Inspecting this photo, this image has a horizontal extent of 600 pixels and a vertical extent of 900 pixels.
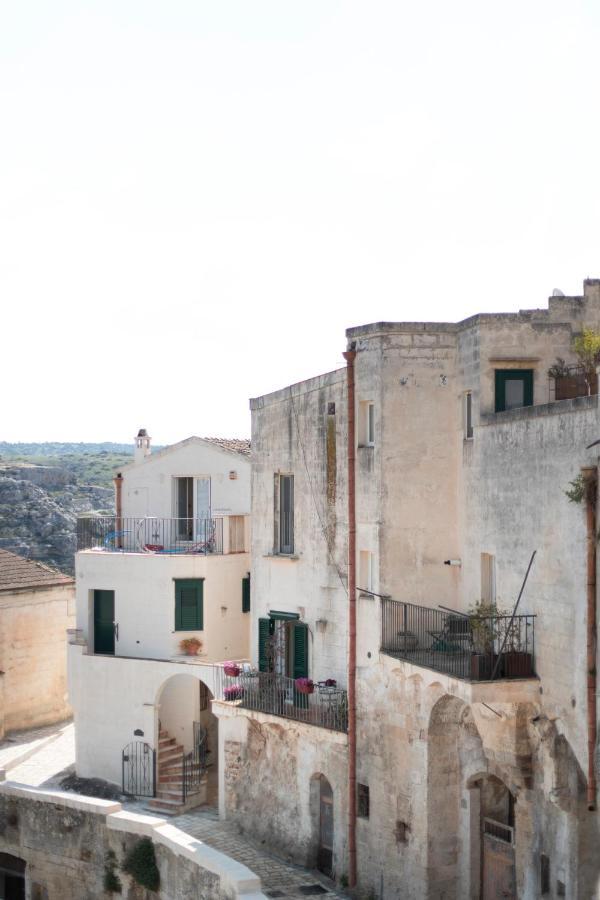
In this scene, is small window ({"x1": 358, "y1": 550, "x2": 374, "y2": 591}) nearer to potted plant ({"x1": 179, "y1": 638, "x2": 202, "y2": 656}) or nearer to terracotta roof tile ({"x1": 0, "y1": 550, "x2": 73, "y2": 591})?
potted plant ({"x1": 179, "y1": 638, "x2": 202, "y2": 656})

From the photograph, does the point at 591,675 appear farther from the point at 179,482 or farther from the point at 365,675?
the point at 179,482

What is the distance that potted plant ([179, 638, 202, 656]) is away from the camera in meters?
33.0

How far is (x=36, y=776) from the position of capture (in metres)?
33.8

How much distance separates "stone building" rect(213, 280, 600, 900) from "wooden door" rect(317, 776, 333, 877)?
44 millimetres

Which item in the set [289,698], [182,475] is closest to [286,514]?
[289,698]

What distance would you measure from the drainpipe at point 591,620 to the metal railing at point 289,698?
793cm

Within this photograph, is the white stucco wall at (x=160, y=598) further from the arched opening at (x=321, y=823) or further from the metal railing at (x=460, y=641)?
the metal railing at (x=460, y=641)

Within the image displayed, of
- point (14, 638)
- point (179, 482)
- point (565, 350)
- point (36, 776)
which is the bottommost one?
point (36, 776)

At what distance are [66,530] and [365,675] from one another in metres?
53.8

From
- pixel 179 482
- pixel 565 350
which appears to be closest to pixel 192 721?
pixel 179 482

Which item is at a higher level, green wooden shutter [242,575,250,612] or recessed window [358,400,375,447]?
recessed window [358,400,375,447]

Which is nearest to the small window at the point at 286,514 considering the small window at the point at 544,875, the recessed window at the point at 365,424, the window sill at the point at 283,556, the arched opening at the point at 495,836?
the window sill at the point at 283,556

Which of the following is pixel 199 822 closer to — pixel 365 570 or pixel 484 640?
pixel 365 570

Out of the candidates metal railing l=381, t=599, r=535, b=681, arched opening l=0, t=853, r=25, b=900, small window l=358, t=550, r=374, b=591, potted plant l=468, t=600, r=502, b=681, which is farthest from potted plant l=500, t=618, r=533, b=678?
arched opening l=0, t=853, r=25, b=900
